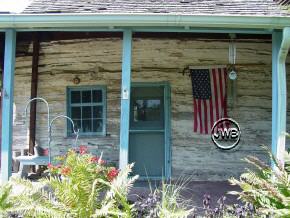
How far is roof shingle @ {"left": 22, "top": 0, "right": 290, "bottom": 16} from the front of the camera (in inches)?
286

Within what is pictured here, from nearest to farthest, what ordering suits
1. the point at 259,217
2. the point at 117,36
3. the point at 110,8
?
the point at 259,217, the point at 110,8, the point at 117,36

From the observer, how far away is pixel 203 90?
29.7ft

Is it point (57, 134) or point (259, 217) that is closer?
point (259, 217)

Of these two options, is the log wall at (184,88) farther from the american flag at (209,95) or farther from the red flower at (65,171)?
the red flower at (65,171)

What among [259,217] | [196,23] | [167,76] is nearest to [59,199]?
[259,217]

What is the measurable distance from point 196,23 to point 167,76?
280 cm

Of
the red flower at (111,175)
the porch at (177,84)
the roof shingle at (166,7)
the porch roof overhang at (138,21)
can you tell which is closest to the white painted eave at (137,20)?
the porch roof overhang at (138,21)

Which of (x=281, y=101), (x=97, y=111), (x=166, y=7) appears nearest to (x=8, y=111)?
(x=97, y=111)

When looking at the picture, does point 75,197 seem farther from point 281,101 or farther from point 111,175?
point 281,101

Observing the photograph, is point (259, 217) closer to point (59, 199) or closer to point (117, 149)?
point (59, 199)

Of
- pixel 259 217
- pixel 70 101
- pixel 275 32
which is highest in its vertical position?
pixel 275 32

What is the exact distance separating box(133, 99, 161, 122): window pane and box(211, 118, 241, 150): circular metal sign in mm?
1230

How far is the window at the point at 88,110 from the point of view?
9.30m

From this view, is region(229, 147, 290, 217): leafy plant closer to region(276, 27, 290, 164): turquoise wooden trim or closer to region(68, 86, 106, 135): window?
region(276, 27, 290, 164): turquoise wooden trim
